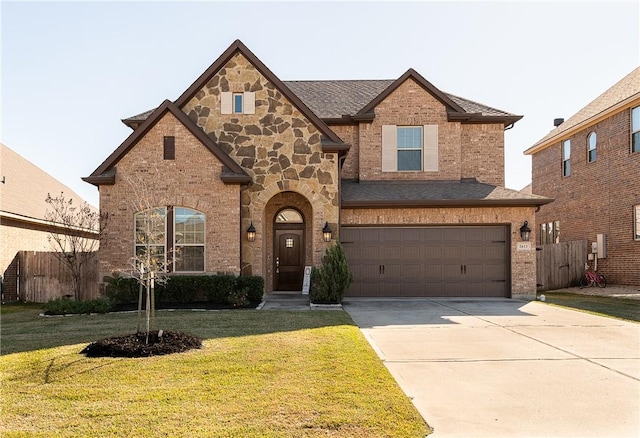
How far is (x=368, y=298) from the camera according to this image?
15438mm

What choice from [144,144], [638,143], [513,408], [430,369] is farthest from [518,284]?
[144,144]

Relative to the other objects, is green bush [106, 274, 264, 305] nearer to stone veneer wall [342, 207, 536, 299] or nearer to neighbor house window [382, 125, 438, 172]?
stone veneer wall [342, 207, 536, 299]

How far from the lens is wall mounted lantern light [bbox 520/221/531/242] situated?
15.3 meters

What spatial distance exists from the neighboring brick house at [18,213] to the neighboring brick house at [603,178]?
21.6 m

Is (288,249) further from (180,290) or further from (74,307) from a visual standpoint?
(74,307)

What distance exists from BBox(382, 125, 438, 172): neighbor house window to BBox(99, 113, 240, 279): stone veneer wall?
632 centimetres

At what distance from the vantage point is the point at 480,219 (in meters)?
15.5

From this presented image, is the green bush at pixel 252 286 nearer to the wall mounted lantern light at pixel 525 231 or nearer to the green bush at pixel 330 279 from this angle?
the green bush at pixel 330 279

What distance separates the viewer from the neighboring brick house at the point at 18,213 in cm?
1613

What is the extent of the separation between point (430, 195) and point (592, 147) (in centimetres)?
1072

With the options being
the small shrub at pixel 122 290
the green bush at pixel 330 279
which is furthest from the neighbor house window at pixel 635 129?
the small shrub at pixel 122 290

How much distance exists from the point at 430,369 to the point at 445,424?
2026 millimetres

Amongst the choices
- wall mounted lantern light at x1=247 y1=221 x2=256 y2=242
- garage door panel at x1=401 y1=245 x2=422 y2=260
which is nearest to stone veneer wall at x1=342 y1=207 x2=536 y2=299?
garage door panel at x1=401 y1=245 x2=422 y2=260

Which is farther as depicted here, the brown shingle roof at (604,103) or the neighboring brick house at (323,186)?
the brown shingle roof at (604,103)
